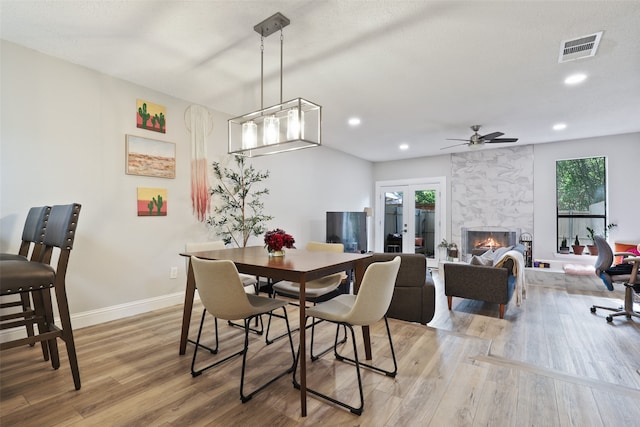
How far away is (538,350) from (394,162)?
593 centimetres

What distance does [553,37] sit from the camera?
251 cm

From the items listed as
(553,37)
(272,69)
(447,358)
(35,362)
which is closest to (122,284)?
(35,362)

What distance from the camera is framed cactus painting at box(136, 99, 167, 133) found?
3.46 metres

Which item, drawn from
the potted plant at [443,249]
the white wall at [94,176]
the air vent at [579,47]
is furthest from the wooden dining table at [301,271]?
the potted plant at [443,249]

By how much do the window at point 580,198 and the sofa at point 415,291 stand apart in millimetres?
4632

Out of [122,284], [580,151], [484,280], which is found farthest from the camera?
[580,151]

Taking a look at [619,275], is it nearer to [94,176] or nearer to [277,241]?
[277,241]

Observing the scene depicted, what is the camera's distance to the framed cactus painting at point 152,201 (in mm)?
3465

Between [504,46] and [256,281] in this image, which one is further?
[256,281]

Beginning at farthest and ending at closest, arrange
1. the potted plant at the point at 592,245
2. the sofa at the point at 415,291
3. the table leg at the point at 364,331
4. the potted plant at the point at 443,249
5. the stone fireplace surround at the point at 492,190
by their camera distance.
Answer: the potted plant at the point at 443,249 → the stone fireplace surround at the point at 492,190 → the potted plant at the point at 592,245 → the sofa at the point at 415,291 → the table leg at the point at 364,331

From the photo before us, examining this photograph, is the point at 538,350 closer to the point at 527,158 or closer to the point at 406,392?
the point at 406,392

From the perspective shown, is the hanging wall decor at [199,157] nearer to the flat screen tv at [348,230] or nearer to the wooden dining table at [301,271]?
the wooden dining table at [301,271]

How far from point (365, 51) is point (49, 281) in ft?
9.44

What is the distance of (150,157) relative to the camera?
354cm
